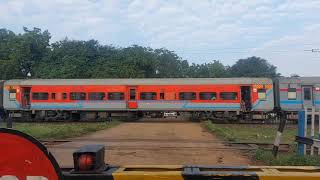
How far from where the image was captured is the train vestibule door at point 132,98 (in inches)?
1463

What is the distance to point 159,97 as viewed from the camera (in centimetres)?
3684

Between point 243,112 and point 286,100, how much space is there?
320cm

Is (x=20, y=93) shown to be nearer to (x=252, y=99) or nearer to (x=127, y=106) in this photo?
(x=127, y=106)

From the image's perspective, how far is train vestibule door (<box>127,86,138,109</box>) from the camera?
37156mm

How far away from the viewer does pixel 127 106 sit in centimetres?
3722

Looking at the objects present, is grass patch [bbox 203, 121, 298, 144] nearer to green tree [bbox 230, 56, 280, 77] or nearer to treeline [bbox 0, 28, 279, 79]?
treeline [bbox 0, 28, 279, 79]

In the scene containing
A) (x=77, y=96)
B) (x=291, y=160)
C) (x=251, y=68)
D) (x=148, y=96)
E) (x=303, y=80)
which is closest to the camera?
(x=291, y=160)

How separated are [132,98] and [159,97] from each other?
2.09 m

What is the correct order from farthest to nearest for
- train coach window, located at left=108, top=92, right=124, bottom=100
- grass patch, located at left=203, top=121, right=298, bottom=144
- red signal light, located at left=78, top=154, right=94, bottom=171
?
train coach window, located at left=108, top=92, right=124, bottom=100 < grass patch, located at left=203, top=121, right=298, bottom=144 < red signal light, located at left=78, top=154, right=94, bottom=171

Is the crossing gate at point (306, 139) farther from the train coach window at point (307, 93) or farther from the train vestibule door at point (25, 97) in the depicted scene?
the train vestibule door at point (25, 97)

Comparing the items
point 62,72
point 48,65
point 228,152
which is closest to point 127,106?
point 228,152

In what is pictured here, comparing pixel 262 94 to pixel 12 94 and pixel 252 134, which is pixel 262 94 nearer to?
pixel 252 134

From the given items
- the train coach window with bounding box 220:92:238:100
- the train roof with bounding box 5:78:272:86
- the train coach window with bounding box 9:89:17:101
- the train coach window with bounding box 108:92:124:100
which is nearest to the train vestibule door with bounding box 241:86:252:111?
the train roof with bounding box 5:78:272:86

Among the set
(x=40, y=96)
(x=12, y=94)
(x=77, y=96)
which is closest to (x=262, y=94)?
Result: (x=77, y=96)
